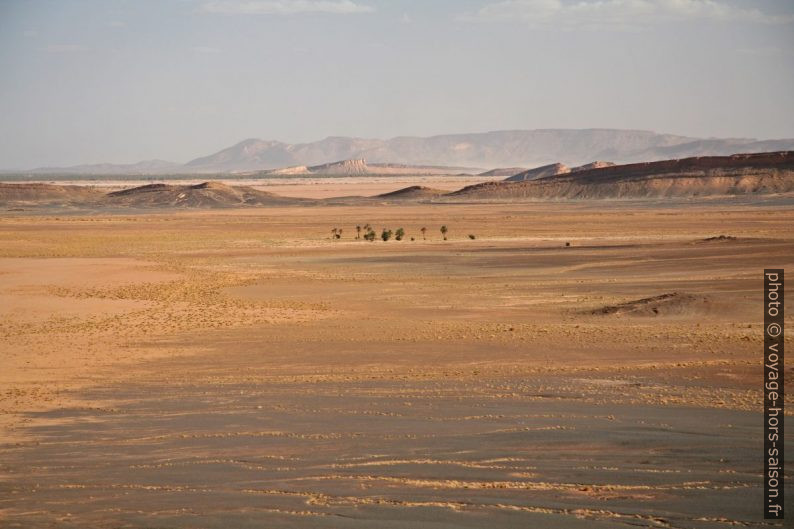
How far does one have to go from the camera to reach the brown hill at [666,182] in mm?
93688

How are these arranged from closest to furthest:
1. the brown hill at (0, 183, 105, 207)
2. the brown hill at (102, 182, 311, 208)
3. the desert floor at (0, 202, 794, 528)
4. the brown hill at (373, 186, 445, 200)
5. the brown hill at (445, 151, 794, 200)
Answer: the desert floor at (0, 202, 794, 528), the brown hill at (102, 182, 311, 208), the brown hill at (445, 151, 794, 200), the brown hill at (0, 183, 105, 207), the brown hill at (373, 186, 445, 200)

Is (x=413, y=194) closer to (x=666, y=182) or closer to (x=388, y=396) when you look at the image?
(x=666, y=182)

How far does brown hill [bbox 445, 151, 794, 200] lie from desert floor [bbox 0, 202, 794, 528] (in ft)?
213

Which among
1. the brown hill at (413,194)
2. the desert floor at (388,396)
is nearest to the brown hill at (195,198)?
the brown hill at (413,194)

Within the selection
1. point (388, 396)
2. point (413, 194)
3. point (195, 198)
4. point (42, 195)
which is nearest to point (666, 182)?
point (413, 194)

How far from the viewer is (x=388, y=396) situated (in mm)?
13141

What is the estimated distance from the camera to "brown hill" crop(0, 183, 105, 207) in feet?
313

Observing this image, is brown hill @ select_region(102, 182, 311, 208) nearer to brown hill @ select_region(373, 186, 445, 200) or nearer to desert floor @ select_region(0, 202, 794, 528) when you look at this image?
brown hill @ select_region(373, 186, 445, 200)

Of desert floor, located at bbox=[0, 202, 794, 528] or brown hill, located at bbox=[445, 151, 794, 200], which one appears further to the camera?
brown hill, located at bbox=[445, 151, 794, 200]

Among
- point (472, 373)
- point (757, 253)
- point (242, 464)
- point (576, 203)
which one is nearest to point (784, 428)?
point (472, 373)

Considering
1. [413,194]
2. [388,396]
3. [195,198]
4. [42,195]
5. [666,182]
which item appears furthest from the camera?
[413,194]

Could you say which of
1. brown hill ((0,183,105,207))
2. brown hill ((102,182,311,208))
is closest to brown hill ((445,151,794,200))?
brown hill ((102,182,311,208))

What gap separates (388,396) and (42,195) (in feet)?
309

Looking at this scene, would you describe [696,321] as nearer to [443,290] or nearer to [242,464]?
[443,290]
